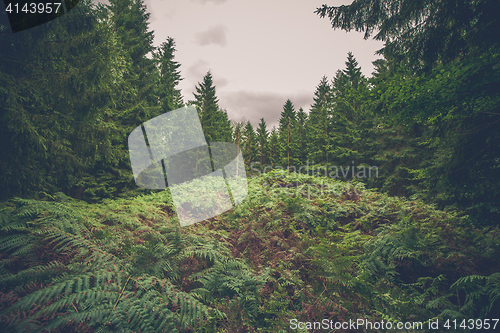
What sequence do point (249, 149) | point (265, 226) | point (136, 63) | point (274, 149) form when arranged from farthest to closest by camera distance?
point (249, 149), point (274, 149), point (136, 63), point (265, 226)

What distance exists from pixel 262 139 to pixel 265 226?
118ft

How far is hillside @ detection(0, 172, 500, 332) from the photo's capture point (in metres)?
2.20

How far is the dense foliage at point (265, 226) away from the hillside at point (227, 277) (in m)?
0.03

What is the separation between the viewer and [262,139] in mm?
41188

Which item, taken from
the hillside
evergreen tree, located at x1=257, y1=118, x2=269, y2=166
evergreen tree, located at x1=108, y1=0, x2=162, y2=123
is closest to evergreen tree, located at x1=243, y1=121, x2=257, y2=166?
evergreen tree, located at x1=257, y1=118, x2=269, y2=166

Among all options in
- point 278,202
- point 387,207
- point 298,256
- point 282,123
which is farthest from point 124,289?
point 282,123

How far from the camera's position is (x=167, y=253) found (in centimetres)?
369

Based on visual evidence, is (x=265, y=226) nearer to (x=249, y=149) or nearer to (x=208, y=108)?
(x=208, y=108)

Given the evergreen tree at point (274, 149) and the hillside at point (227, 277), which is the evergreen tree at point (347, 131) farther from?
the evergreen tree at point (274, 149)

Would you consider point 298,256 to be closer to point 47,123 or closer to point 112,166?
point 47,123

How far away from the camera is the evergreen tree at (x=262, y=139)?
4029 cm

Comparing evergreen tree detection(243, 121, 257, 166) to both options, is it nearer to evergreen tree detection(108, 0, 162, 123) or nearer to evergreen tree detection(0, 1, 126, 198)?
evergreen tree detection(108, 0, 162, 123)

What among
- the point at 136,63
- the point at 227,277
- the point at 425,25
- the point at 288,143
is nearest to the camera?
the point at 227,277

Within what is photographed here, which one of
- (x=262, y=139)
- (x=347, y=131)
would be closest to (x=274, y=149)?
(x=262, y=139)
